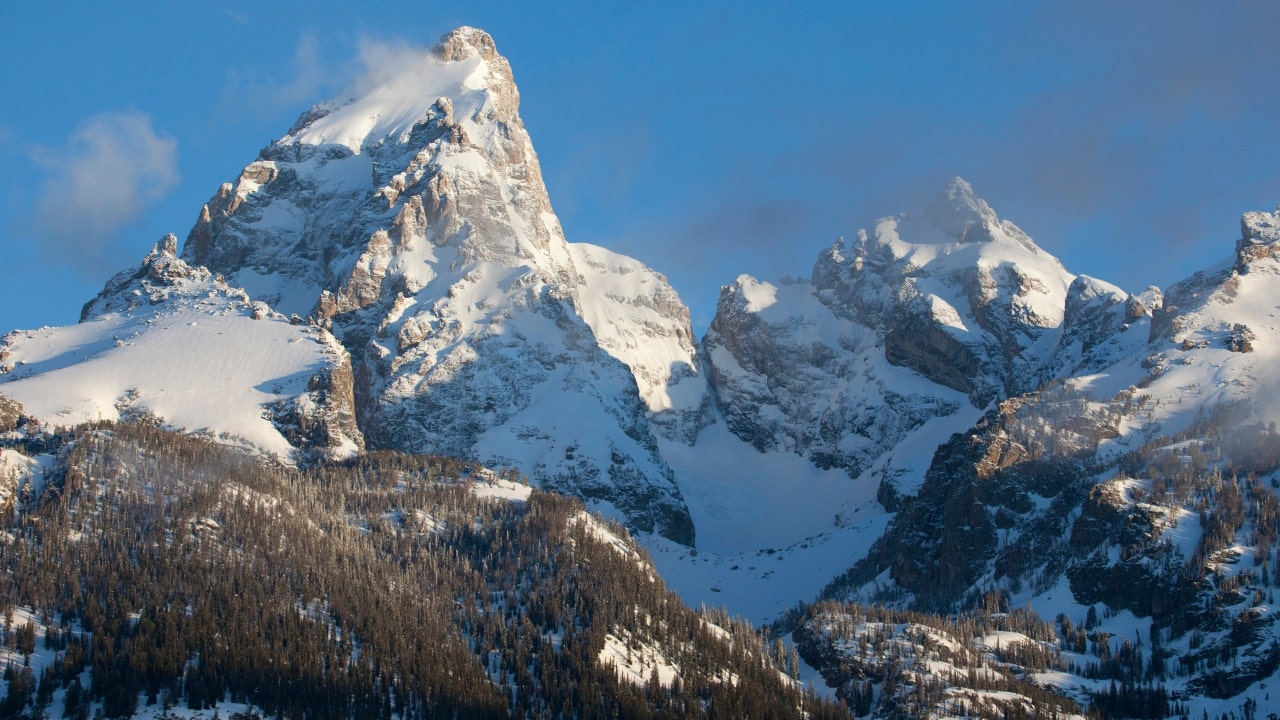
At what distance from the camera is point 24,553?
18412 centimetres

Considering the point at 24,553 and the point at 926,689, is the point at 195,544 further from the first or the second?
the point at 926,689

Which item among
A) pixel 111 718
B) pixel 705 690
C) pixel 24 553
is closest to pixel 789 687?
pixel 705 690

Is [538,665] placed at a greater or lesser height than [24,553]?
lesser

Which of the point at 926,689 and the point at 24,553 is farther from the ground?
the point at 24,553

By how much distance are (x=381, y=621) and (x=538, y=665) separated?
62.3 feet

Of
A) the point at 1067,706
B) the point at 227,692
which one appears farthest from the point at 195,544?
the point at 1067,706

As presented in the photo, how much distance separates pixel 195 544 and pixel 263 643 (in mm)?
28445

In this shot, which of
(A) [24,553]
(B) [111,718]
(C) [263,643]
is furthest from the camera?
(A) [24,553]

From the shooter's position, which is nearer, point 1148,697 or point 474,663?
point 474,663

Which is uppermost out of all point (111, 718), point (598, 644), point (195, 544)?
point (195, 544)

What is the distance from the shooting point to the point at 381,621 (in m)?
185

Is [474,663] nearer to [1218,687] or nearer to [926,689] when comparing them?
[926,689]

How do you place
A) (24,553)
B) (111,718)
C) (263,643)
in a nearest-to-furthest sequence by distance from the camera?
(111,718) < (263,643) < (24,553)

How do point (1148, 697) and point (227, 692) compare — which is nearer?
point (227, 692)
